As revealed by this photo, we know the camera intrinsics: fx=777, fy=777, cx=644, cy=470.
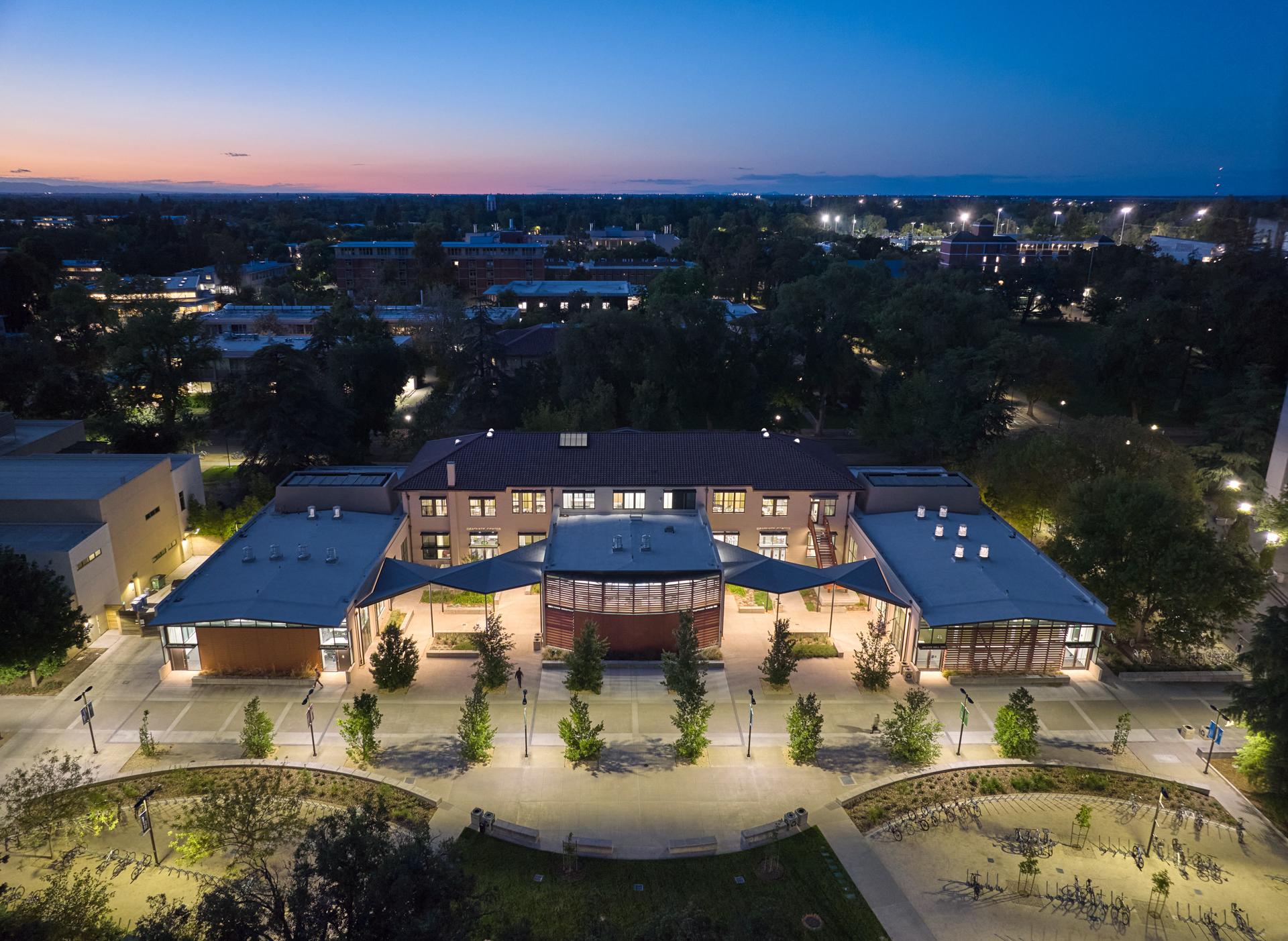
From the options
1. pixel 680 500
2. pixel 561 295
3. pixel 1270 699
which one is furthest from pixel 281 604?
pixel 561 295

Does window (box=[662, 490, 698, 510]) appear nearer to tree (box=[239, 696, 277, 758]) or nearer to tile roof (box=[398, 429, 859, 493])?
tile roof (box=[398, 429, 859, 493])

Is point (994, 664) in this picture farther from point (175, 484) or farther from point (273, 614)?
point (175, 484)

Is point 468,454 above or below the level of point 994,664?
above

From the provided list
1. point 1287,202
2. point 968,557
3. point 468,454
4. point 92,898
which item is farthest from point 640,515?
point 1287,202

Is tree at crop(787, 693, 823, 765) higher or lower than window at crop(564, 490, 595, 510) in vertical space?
lower

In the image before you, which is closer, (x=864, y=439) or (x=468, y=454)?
(x=468, y=454)

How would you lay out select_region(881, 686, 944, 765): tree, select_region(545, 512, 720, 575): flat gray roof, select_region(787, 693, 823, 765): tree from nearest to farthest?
select_region(787, 693, 823, 765): tree, select_region(881, 686, 944, 765): tree, select_region(545, 512, 720, 575): flat gray roof

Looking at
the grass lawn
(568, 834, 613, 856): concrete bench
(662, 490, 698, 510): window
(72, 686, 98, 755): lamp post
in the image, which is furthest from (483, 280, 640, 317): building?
the grass lawn

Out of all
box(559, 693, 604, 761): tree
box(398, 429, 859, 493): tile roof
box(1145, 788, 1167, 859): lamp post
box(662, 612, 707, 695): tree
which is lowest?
box(1145, 788, 1167, 859): lamp post
